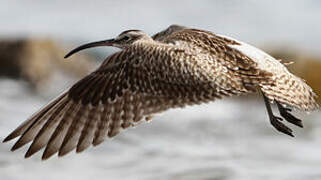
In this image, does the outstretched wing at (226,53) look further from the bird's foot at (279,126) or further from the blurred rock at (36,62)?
the blurred rock at (36,62)

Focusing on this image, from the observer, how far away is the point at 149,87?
6879mm

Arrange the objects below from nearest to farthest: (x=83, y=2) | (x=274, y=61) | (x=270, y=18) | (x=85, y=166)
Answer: (x=274, y=61), (x=85, y=166), (x=270, y=18), (x=83, y=2)

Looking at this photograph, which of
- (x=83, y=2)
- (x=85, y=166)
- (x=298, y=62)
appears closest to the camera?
(x=85, y=166)

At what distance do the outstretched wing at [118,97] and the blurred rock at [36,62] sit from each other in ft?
23.1

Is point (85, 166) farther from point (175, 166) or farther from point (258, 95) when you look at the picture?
point (258, 95)

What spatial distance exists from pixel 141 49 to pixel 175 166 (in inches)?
225

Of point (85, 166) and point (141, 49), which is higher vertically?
point (141, 49)

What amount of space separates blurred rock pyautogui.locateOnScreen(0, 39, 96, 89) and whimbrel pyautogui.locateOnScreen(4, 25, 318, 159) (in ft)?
23.1

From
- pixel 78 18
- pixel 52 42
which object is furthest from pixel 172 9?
pixel 52 42

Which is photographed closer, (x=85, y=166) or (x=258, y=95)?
(x=85, y=166)

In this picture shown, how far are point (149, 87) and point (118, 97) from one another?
0.28 meters

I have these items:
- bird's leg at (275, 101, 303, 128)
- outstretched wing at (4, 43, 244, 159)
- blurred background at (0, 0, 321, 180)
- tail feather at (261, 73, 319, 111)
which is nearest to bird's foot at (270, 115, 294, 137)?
bird's leg at (275, 101, 303, 128)

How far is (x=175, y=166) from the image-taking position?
40.4 feet

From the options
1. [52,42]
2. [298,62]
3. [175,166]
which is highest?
[52,42]
